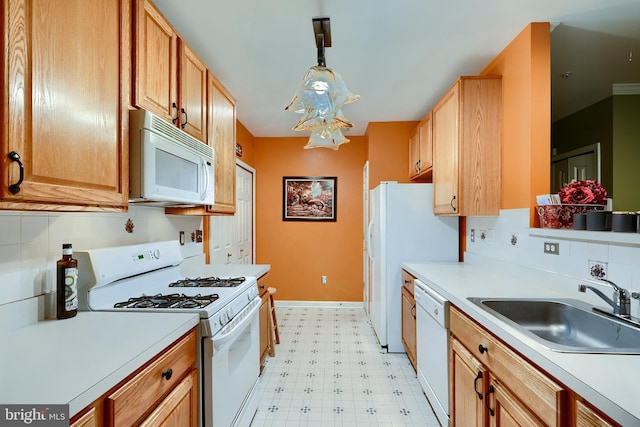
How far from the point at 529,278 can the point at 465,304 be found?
2.36 feet

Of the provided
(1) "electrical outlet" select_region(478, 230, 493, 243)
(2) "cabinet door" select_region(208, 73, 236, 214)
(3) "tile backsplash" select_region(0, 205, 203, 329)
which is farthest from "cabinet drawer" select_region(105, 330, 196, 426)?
(1) "electrical outlet" select_region(478, 230, 493, 243)

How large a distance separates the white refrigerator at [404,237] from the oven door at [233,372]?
1.41 m

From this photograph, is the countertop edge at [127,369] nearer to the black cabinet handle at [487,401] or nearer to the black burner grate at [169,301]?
the black burner grate at [169,301]

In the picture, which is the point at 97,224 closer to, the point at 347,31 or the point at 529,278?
the point at 347,31

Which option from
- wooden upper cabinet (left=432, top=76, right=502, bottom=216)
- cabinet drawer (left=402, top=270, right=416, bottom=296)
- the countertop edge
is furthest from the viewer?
cabinet drawer (left=402, top=270, right=416, bottom=296)

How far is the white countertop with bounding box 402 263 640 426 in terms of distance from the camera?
73cm

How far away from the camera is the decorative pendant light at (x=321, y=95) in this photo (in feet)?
5.48

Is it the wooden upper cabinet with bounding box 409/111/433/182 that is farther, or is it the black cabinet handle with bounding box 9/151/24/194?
the wooden upper cabinet with bounding box 409/111/433/182

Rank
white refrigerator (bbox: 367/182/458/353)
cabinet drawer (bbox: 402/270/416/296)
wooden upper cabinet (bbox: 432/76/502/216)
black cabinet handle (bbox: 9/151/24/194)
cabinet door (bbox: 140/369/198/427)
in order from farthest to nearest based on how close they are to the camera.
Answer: white refrigerator (bbox: 367/182/458/353) → cabinet drawer (bbox: 402/270/416/296) → wooden upper cabinet (bbox: 432/76/502/216) → cabinet door (bbox: 140/369/198/427) → black cabinet handle (bbox: 9/151/24/194)

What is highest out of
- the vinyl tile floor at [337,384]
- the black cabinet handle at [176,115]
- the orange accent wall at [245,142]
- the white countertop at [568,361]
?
the orange accent wall at [245,142]

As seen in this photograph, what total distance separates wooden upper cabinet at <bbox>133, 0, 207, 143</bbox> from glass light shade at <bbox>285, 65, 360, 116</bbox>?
61cm

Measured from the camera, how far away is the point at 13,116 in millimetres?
822

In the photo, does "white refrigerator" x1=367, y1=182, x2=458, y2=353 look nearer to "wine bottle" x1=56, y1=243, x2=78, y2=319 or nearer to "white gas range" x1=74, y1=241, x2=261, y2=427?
"white gas range" x1=74, y1=241, x2=261, y2=427

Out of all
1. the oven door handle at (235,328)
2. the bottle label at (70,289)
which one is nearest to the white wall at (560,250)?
the oven door handle at (235,328)
